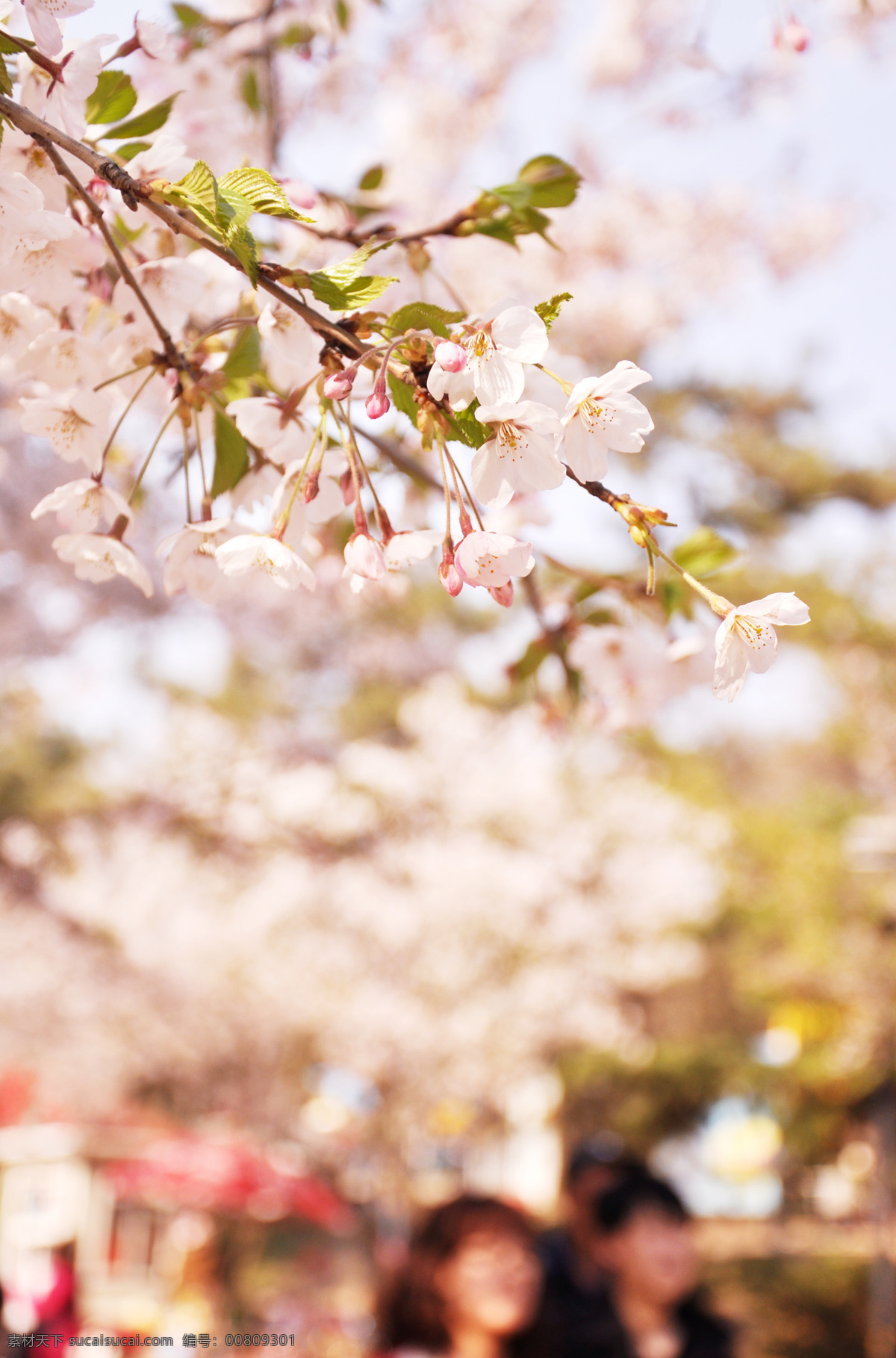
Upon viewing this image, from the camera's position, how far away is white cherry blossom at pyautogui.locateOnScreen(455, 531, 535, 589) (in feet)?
2.22

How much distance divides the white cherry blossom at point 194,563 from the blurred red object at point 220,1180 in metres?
7.48

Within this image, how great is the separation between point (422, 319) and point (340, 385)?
0.23ft

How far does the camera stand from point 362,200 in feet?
4.68

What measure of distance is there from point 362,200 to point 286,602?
538cm

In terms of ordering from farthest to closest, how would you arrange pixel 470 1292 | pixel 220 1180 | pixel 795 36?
1. pixel 220 1180
2. pixel 470 1292
3. pixel 795 36

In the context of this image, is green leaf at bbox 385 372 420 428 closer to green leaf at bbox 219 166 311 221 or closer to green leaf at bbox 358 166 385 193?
green leaf at bbox 219 166 311 221

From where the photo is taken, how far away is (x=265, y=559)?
30.4 inches

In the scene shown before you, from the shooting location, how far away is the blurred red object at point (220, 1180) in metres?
7.46

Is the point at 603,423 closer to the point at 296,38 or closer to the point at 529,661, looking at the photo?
the point at 529,661

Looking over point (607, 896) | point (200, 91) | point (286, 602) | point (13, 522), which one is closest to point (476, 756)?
point (607, 896)

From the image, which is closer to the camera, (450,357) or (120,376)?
(450,357)

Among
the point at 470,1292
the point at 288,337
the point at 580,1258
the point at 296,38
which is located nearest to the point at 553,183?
the point at 288,337

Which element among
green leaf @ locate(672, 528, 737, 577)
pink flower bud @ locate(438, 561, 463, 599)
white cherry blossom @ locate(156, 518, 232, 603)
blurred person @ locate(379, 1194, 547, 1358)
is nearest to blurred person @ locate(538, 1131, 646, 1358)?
blurred person @ locate(379, 1194, 547, 1358)

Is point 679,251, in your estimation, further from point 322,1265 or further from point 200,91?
point 322,1265
